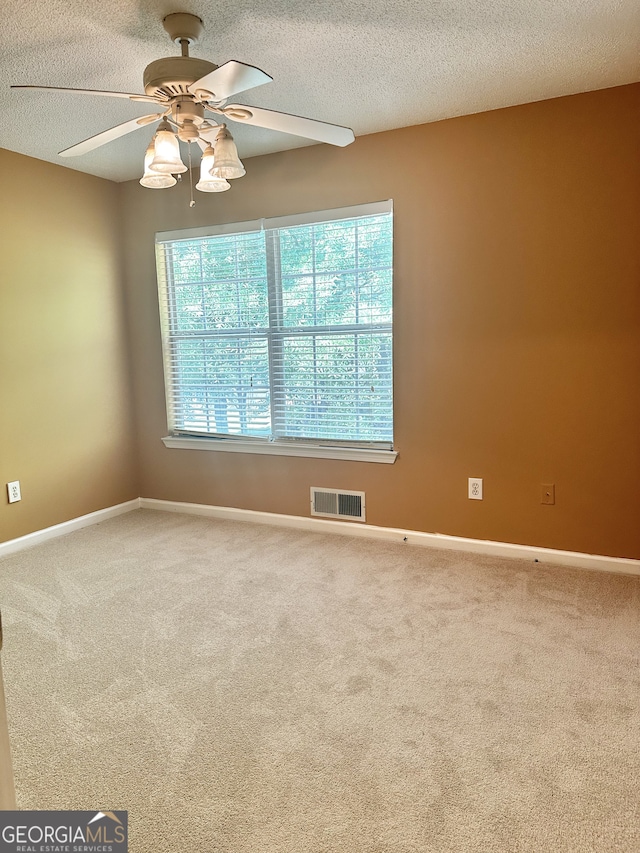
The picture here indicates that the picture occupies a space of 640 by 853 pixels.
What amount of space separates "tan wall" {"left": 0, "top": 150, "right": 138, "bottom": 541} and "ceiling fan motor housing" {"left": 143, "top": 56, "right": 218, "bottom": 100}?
2.07 m

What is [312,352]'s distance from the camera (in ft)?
12.1

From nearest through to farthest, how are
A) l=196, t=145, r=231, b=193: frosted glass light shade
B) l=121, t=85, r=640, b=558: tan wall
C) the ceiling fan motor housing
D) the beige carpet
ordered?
the beige carpet < the ceiling fan motor housing < l=196, t=145, r=231, b=193: frosted glass light shade < l=121, t=85, r=640, b=558: tan wall

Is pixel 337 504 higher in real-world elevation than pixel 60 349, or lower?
lower

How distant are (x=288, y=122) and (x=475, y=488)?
2.18 meters

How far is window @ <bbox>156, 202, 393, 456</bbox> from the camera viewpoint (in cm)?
346

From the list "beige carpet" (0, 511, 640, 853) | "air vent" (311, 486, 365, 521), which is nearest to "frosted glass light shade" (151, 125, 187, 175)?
"beige carpet" (0, 511, 640, 853)

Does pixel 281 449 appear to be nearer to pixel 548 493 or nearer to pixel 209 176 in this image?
pixel 548 493

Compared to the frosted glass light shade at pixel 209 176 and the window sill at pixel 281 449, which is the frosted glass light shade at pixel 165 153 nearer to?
the frosted glass light shade at pixel 209 176

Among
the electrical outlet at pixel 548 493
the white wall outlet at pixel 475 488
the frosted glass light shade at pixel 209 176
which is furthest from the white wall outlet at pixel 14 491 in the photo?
the electrical outlet at pixel 548 493

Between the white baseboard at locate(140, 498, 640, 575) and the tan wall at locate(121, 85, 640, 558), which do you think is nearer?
the tan wall at locate(121, 85, 640, 558)

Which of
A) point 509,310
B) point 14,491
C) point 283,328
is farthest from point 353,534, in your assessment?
point 14,491

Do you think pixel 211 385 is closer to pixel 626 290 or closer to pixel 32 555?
pixel 32 555

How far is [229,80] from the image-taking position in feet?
5.68

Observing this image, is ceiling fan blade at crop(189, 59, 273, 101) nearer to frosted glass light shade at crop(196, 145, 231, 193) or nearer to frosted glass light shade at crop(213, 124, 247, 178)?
frosted glass light shade at crop(213, 124, 247, 178)
